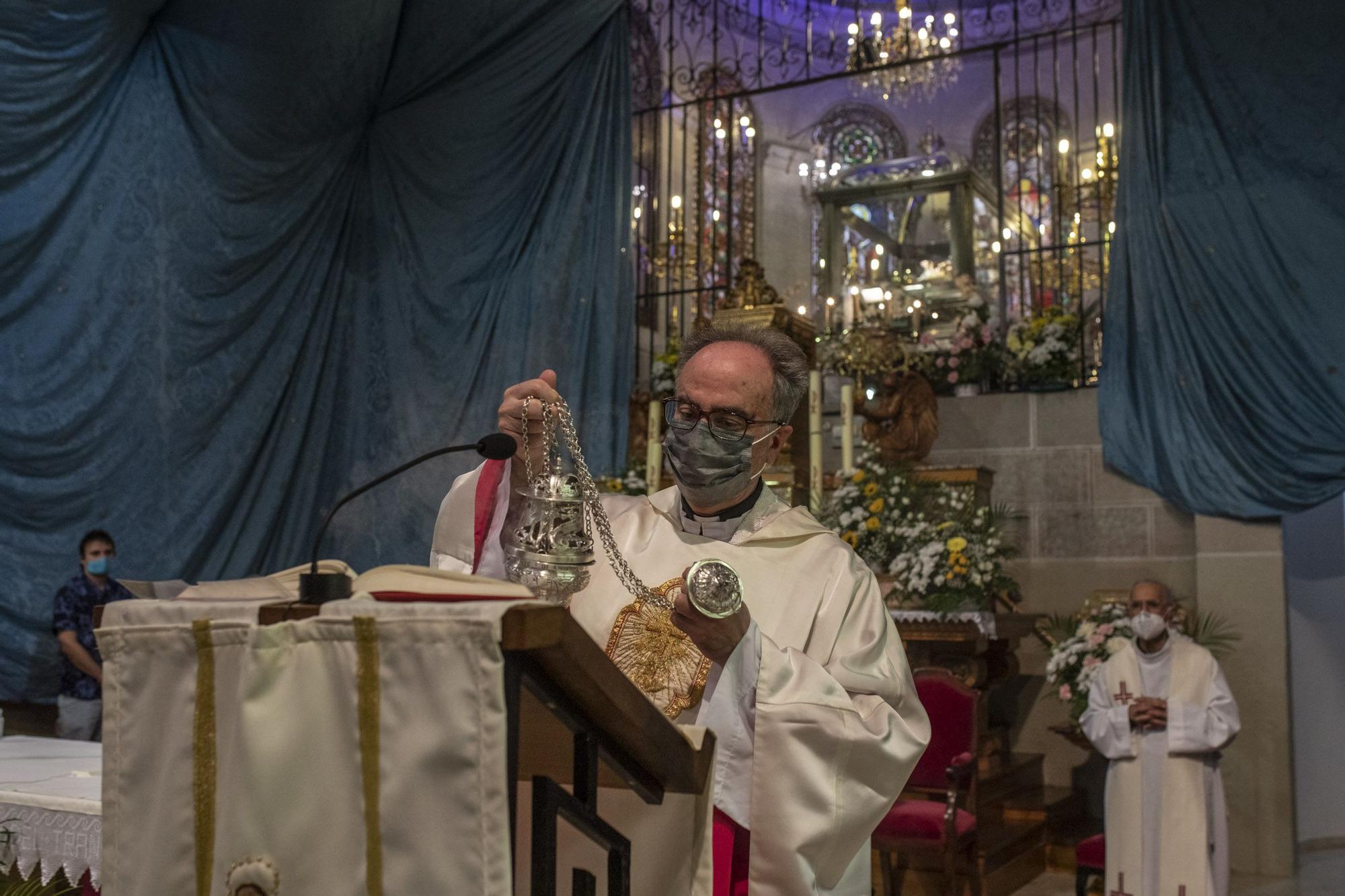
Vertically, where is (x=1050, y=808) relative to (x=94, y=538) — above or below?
below

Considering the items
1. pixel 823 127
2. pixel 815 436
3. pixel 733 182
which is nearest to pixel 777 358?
pixel 815 436

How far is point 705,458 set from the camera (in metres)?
2.88

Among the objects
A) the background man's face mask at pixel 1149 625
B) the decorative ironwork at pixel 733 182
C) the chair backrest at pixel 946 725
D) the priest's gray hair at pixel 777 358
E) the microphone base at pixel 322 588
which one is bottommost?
the chair backrest at pixel 946 725

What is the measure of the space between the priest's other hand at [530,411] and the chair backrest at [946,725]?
159 inches

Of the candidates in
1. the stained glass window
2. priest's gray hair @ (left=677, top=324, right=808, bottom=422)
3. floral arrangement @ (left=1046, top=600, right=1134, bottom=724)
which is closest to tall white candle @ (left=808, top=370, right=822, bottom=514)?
floral arrangement @ (left=1046, top=600, right=1134, bottom=724)

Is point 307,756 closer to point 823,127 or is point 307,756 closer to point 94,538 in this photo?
point 94,538

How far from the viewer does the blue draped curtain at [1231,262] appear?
6.88 metres

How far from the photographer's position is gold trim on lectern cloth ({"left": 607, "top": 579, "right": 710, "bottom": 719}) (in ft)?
8.84

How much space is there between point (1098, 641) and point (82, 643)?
5.13 m

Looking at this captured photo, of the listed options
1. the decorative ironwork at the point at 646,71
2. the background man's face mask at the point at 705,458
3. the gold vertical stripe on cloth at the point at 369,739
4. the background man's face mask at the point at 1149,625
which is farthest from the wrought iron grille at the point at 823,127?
the gold vertical stripe on cloth at the point at 369,739

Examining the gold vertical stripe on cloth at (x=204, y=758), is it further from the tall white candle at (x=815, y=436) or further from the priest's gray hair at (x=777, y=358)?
the tall white candle at (x=815, y=436)

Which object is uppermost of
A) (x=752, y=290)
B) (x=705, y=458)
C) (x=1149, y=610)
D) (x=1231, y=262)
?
(x=1231, y=262)

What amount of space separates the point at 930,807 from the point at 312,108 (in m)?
5.95

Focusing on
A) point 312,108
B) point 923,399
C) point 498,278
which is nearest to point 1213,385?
point 923,399
